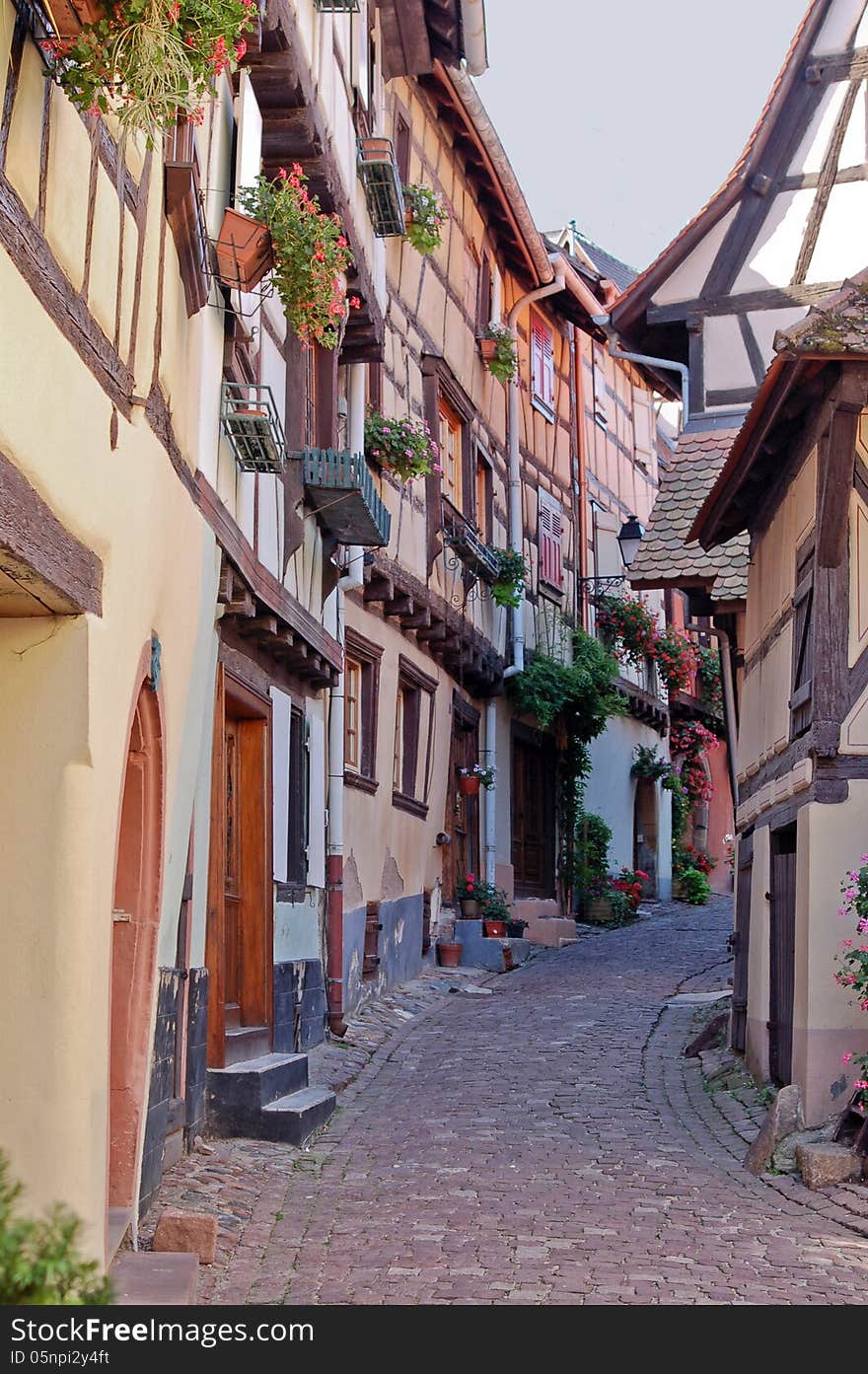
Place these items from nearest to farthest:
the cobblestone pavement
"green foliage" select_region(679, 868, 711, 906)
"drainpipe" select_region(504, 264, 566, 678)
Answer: the cobblestone pavement
"drainpipe" select_region(504, 264, 566, 678)
"green foliage" select_region(679, 868, 711, 906)

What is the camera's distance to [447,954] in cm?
1620

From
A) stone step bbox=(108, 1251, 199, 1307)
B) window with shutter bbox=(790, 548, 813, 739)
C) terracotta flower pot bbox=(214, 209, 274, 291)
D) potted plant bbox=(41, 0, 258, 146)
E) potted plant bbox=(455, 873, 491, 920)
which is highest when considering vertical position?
terracotta flower pot bbox=(214, 209, 274, 291)

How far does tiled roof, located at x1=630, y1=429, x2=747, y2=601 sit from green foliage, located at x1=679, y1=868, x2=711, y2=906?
13514 millimetres

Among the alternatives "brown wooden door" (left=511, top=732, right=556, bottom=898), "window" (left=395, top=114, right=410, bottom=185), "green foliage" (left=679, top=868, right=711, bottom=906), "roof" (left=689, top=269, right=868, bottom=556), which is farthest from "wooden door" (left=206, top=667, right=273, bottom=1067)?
"green foliage" (left=679, top=868, right=711, bottom=906)

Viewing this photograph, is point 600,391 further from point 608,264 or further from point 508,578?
point 508,578

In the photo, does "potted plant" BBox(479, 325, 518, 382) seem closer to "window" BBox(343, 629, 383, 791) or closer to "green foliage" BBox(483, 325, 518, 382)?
"green foliage" BBox(483, 325, 518, 382)

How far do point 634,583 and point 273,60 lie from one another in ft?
18.5

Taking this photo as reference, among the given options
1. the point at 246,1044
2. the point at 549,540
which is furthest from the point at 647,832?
the point at 246,1044

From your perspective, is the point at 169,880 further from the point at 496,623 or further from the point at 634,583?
the point at 496,623

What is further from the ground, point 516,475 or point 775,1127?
point 516,475

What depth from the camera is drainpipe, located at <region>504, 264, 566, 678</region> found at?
62.7ft

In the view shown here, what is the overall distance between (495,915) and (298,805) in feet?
21.9

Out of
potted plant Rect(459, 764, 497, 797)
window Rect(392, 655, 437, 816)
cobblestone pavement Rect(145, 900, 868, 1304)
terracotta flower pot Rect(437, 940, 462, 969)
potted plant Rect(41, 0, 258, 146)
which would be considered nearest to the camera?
potted plant Rect(41, 0, 258, 146)

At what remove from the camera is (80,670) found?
5113 millimetres
